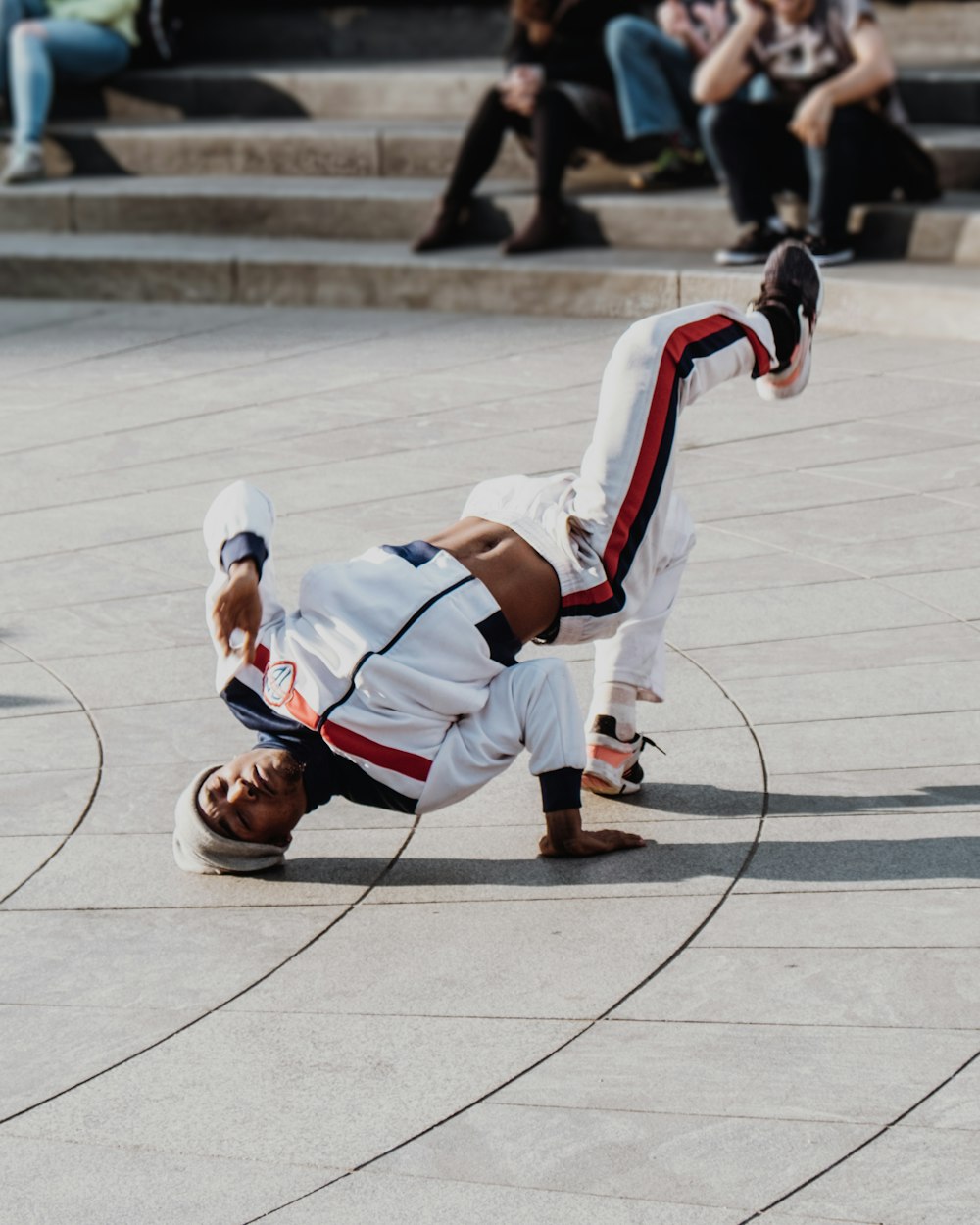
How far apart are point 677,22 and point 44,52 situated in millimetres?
4018

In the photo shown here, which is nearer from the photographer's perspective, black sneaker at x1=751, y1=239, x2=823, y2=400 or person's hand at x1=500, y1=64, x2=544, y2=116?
black sneaker at x1=751, y1=239, x2=823, y2=400

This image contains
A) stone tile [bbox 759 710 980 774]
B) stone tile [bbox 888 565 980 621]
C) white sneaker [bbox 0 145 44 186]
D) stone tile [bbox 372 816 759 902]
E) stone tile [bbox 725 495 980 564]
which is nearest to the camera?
stone tile [bbox 372 816 759 902]

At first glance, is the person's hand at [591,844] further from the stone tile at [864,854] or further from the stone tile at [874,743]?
the stone tile at [874,743]

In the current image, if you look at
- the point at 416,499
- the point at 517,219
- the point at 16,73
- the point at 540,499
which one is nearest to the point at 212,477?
the point at 416,499

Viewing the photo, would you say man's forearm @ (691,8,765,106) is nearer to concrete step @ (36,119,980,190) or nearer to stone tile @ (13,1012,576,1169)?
concrete step @ (36,119,980,190)

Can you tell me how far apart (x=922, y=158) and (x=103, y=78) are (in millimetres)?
5800

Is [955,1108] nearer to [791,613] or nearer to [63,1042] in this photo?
[63,1042]

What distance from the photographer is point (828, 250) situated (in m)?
8.85

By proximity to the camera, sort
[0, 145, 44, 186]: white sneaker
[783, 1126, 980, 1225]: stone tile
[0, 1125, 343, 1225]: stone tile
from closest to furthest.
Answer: [783, 1126, 980, 1225]: stone tile
[0, 1125, 343, 1225]: stone tile
[0, 145, 44, 186]: white sneaker

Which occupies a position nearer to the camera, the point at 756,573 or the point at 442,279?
the point at 756,573

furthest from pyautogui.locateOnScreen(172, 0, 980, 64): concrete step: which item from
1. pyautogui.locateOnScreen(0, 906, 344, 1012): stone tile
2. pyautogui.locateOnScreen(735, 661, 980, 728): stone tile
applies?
pyautogui.locateOnScreen(0, 906, 344, 1012): stone tile

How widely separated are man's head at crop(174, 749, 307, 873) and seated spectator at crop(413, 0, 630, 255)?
19.8 feet

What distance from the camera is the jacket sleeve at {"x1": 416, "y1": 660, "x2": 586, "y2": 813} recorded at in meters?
3.92

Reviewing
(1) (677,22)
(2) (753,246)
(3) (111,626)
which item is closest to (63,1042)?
(3) (111,626)
